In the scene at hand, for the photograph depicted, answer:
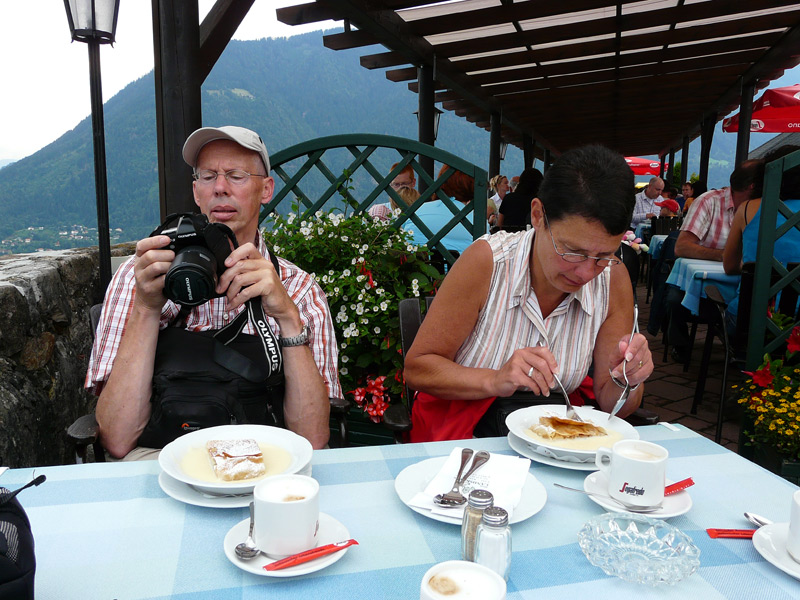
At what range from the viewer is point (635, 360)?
4.79ft

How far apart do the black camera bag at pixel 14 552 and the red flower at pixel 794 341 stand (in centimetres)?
257

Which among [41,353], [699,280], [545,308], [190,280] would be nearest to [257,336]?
[190,280]

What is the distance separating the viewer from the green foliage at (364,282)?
8.28 feet

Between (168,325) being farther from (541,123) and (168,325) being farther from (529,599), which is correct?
(541,123)

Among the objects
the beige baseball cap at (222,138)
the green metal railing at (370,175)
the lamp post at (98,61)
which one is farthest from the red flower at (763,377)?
the lamp post at (98,61)

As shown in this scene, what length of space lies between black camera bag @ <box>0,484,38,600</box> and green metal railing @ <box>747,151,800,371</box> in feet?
9.02

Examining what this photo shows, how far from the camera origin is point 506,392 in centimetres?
146

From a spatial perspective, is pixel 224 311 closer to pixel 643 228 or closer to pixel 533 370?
pixel 533 370

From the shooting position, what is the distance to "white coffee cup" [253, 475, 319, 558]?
2.43ft

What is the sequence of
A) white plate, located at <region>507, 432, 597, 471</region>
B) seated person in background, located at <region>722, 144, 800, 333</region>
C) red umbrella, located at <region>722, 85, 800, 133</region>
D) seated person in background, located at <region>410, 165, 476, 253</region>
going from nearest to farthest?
white plate, located at <region>507, 432, 597, 471</region>
seated person in background, located at <region>722, 144, 800, 333</region>
seated person in background, located at <region>410, 165, 476, 253</region>
red umbrella, located at <region>722, 85, 800, 133</region>

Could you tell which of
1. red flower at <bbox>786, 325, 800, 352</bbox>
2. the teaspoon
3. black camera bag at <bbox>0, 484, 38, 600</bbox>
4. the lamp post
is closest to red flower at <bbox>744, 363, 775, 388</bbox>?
red flower at <bbox>786, 325, 800, 352</bbox>

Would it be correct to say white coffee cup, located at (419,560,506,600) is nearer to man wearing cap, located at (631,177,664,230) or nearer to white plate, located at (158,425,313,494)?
white plate, located at (158,425,313,494)

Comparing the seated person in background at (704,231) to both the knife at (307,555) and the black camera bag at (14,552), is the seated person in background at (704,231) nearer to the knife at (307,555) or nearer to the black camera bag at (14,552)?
the knife at (307,555)

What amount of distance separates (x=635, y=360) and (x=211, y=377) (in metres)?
1.07
